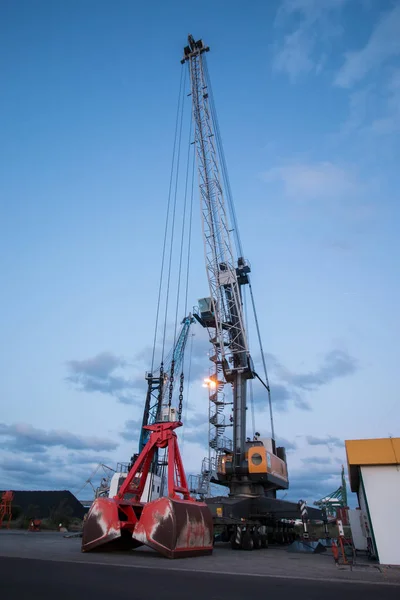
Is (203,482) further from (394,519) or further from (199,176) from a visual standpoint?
(199,176)

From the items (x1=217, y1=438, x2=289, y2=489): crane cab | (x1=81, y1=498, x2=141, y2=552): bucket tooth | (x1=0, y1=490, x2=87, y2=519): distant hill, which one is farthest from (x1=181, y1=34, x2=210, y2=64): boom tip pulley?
(x1=0, y1=490, x2=87, y2=519): distant hill

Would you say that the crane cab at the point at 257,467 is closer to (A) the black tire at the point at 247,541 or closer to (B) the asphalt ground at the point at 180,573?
(A) the black tire at the point at 247,541

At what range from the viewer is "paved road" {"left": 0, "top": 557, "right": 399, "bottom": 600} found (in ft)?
20.7

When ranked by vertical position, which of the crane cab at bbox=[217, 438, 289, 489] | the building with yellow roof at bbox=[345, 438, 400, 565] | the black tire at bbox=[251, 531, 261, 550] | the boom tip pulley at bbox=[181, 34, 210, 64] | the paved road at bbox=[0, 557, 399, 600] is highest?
the boom tip pulley at bbox=[181, 34, 210, 64]

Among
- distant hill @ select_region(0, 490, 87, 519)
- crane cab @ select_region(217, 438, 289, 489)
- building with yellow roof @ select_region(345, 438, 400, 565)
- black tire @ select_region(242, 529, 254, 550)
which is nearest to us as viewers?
building with yellow roof @ select_region(345, 438, 400, 565)

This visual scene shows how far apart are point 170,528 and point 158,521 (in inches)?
17.3

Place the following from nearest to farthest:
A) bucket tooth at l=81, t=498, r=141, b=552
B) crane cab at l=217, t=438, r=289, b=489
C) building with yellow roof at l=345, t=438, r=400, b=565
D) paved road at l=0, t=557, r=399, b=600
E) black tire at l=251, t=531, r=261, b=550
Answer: paved road at l=0, t=557, r=399, b=600 → building with yellow roof at l=345, t=438, r=400, b=565 → bucket tooth at l=81, t=498, r=141, b=552 → black tire at l=251, t=531, r=261, b=550 → crane cab at l=217, t=438, r=289, b=489

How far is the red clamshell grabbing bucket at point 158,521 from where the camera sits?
11641mm

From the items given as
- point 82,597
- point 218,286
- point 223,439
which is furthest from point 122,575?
point 218,286

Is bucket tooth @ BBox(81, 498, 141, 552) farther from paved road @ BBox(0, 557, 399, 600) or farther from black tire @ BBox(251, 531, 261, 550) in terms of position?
black tire @ BBox(251, 531, 261, 550)

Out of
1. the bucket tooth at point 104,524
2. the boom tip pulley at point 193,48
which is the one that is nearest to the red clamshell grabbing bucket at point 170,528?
the bucket tooth at point 104,524

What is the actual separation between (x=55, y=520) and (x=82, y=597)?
115ft

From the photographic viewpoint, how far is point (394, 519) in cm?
1248

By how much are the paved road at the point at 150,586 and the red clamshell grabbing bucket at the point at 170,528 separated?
2.29 metres
